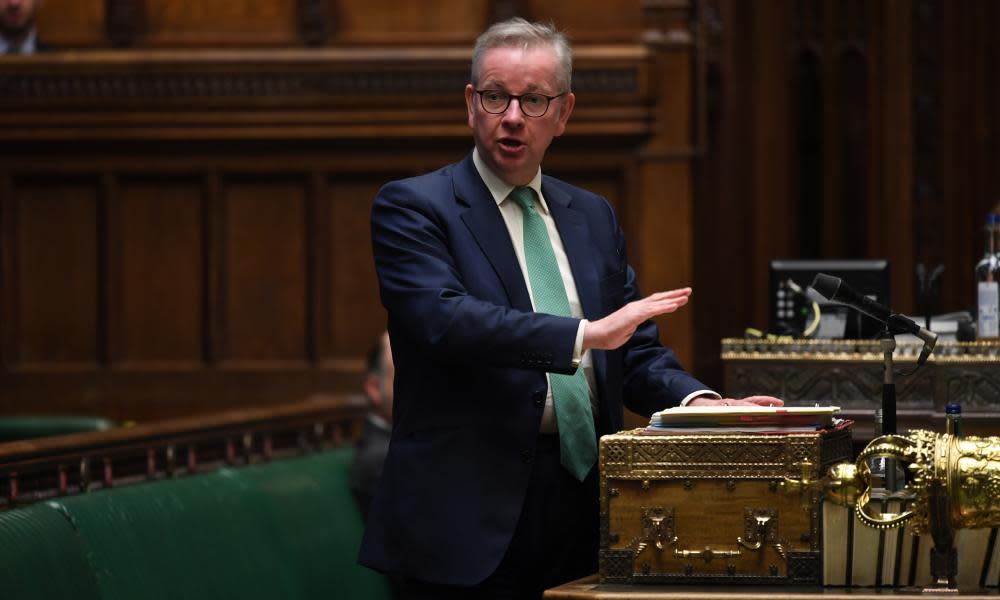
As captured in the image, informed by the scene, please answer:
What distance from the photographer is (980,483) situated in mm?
2580

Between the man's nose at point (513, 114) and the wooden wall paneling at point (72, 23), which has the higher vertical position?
the wooden wall paneling at point (72, 23)

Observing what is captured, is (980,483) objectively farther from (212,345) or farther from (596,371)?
(212,345)

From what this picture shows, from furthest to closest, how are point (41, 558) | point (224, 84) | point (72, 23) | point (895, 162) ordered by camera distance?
point (895, 162), point (72, 23), point (224, 84), point (41, 558)

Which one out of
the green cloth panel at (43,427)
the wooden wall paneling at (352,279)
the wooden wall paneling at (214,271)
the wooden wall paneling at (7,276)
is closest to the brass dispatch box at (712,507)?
the green cloth panel at (43,427)

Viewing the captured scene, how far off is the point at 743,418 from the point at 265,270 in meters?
4.04

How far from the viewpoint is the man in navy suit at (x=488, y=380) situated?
286 cm

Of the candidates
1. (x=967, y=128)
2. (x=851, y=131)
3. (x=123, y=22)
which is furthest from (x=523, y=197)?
(x=967, y=128)

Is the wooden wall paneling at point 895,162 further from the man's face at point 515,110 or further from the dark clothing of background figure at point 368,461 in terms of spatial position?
the man's face at point 515,110

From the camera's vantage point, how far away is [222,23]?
6734 millimetres

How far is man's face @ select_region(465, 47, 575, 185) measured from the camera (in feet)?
9.57

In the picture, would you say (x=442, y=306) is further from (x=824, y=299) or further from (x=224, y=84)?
(x=224, y=84)

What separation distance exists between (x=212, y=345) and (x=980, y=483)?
4.30 m

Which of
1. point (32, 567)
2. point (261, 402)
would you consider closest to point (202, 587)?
point (32, 567)

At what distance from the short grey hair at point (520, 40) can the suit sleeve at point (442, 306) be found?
0.26m
